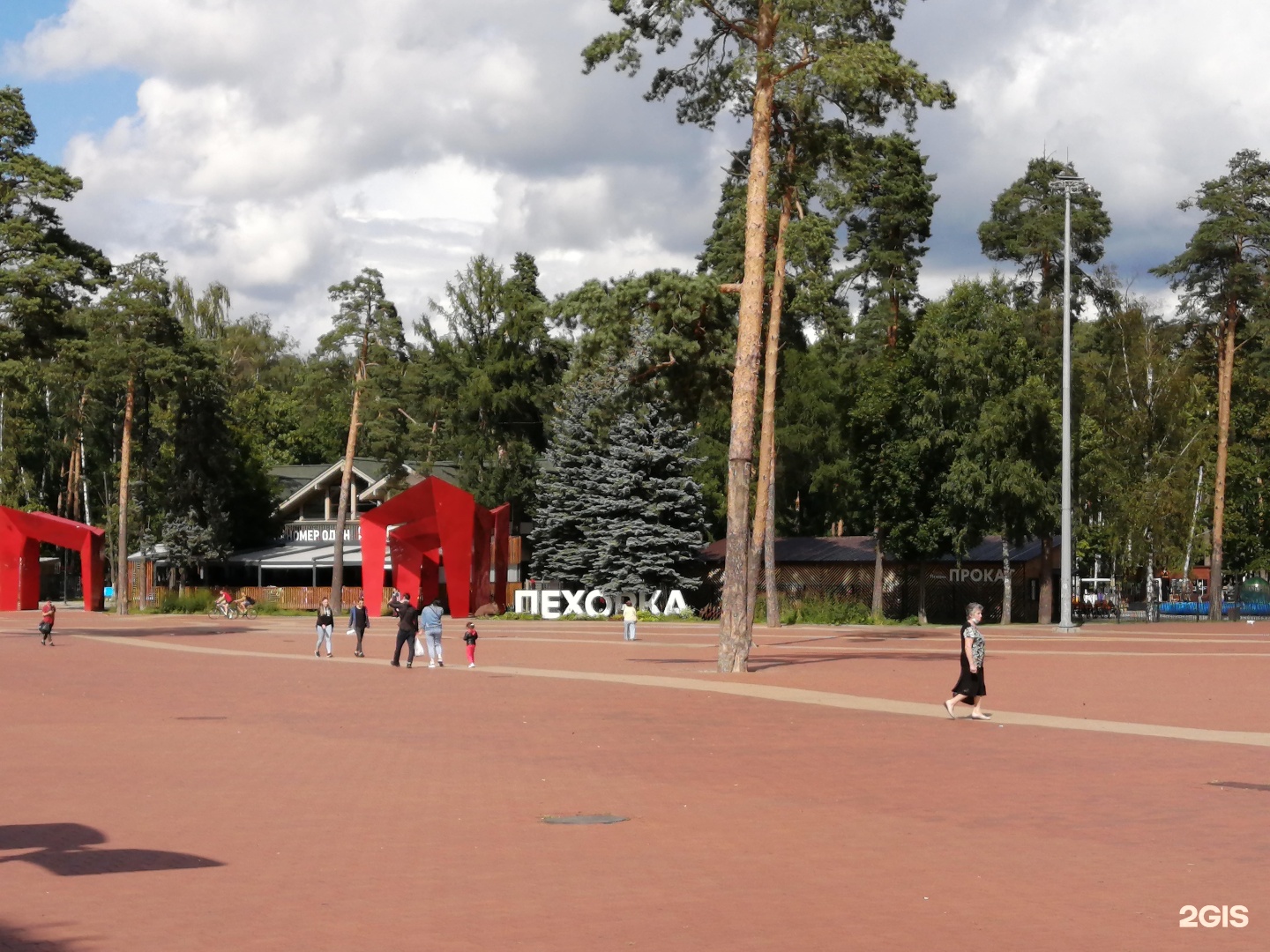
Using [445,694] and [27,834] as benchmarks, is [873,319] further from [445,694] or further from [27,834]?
[27,834]

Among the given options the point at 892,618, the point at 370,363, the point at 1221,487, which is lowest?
the point at 892,618

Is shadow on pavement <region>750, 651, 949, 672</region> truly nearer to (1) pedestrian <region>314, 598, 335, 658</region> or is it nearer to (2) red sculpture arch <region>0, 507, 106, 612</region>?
(1) pedestrian <region>314, 598, 335, 658</region>

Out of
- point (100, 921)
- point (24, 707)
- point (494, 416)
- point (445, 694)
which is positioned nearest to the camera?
point (100, 921)

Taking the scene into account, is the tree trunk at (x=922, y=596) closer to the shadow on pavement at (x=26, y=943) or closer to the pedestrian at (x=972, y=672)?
the pedestrian at (x=972, y=672)

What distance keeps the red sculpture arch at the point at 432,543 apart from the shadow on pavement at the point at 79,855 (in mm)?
44102

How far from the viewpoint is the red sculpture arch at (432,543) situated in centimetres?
5631

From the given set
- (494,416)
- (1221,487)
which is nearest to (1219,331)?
(1221,487)

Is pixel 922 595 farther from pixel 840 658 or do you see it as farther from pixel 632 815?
pixel 632 815

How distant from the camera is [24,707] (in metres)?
21.7

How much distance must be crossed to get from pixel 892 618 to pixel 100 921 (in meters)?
54.2

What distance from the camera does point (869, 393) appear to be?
196ft

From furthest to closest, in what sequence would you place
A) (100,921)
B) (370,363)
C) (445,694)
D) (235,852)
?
(370,363)
(445,694)
(235,852)
(100,921)

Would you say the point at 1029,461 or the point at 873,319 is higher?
the point at 873,319

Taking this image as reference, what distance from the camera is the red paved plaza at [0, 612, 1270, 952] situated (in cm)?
816
